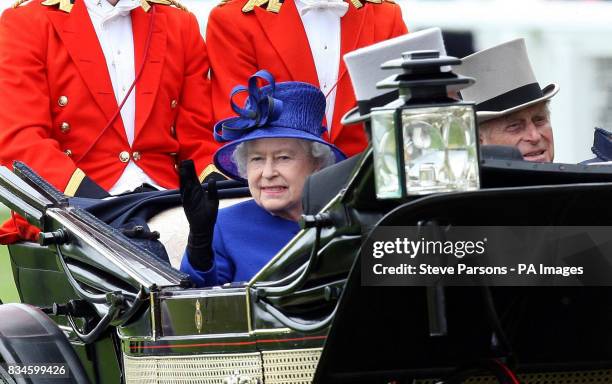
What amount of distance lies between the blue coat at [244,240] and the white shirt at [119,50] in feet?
3.70

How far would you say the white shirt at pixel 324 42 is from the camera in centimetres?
533

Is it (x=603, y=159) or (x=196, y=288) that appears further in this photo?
(x=603, y=159)

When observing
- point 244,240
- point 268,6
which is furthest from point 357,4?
point 244,240

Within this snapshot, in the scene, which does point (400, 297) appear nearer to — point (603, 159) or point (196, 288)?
point (196, 288)

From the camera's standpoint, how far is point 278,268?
10.6ft

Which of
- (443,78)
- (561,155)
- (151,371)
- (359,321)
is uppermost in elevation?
(443,78)

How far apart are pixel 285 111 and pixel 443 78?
127 cm

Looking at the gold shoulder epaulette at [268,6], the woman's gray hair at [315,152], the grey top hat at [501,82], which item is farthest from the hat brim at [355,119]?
the gold shoulder epaulette at [268,6]

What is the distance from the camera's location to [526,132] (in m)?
4.41

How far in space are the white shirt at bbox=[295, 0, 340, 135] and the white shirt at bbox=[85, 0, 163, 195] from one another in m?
0.63

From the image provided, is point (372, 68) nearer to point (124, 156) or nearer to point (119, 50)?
point (124, 156)

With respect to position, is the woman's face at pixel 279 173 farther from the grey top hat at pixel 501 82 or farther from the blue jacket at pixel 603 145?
the blue jacket at pixel 603 145

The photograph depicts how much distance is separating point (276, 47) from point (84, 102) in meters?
0.72

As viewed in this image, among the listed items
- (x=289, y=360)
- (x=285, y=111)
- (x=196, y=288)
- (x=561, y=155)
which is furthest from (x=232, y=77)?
(x=561, y=155)
